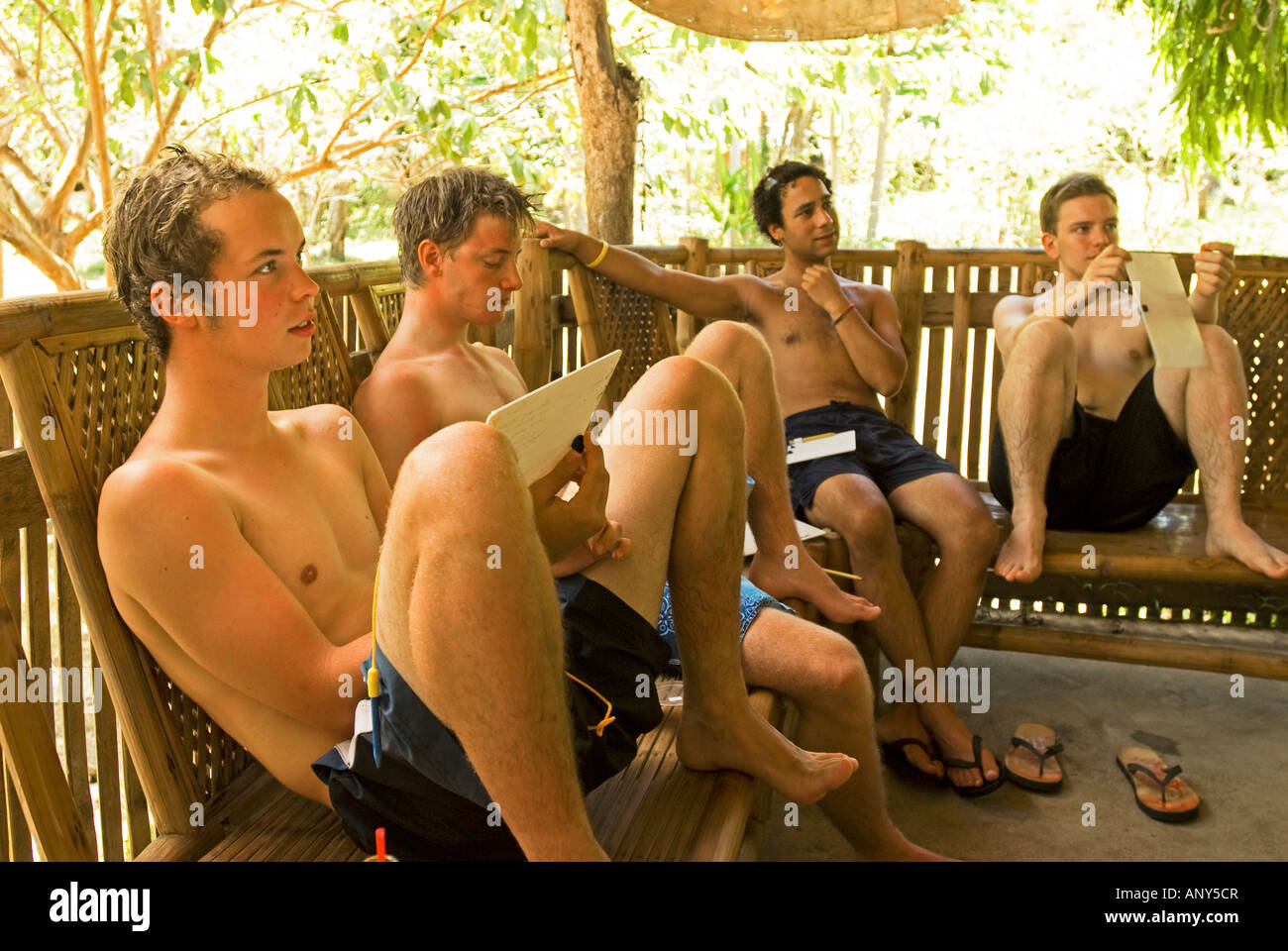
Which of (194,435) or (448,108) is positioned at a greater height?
(448,108)

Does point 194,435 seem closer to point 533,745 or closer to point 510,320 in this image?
point 533,745

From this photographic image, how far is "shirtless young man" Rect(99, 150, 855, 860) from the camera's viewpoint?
3.98ft

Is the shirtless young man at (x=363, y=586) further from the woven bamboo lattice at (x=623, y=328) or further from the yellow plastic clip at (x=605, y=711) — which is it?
the woven bamboo lattice at (x=623, y=328)

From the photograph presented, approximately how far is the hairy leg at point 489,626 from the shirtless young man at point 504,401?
42 centimetres

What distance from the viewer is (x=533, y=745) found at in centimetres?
121

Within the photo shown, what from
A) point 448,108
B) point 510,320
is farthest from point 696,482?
point 448,108

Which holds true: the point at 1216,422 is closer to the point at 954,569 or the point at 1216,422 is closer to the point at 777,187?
the point at 954,569

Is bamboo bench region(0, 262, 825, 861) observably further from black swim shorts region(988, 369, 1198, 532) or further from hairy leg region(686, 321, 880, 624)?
black swim shorts region(988, 369, 1198, 532)

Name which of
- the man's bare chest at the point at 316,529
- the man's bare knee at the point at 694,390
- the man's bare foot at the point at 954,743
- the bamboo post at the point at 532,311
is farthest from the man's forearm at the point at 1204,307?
the man's bare chest at the point at 316,529

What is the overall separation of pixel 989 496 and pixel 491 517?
8.27ft

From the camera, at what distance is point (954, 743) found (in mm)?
2748

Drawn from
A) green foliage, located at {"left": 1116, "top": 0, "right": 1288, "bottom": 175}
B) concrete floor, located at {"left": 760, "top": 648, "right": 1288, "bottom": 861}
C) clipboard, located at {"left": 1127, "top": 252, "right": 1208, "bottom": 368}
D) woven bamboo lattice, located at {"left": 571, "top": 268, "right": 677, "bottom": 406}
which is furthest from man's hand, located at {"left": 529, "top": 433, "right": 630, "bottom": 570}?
green foliage, located at {"left": 1116, "top": 0, "right": 1288, "bottom": 175}

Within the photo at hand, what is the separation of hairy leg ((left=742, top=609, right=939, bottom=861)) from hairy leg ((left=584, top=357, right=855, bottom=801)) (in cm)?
21

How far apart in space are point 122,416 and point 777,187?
259cm
